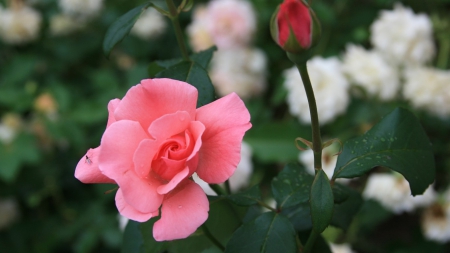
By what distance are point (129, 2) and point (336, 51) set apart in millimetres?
673

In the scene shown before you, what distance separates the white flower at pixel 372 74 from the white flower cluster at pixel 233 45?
293 millimetres

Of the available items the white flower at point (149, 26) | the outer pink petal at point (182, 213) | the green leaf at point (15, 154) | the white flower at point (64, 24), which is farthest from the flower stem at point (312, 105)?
the white flower at point (64, 24)

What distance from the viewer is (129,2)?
5.13ft

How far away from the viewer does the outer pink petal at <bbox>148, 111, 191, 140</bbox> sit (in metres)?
0.36

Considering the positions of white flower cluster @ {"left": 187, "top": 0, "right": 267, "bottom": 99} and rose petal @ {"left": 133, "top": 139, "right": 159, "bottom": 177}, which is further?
white flower cluster @ {"left": 187, "top": 0, "right": 267, "bottom": 99}

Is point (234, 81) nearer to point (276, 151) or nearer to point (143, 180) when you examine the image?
point (276, 151)

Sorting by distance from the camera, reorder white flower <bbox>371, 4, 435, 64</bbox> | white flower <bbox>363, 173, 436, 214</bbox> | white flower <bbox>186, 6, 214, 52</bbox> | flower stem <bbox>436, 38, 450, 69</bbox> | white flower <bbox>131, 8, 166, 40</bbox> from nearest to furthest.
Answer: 1. white flower <bbox>363, 173, 436, 214</bbox>
2. white flower <bbox>371, 4, 435, 64</bbox>
3. flower stem <bbox>436, 38, 450, 69</bbox>
4. white flower <bbox>186, 6, 214, 52</bbox>
5. white flower <bbox>131, 8, 166, 40</bbox>

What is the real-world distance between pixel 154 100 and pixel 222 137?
59 millimetres

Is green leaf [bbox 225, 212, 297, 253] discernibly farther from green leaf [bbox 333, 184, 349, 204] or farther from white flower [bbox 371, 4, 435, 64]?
white flower [bbox 371, 4, 435, 64]

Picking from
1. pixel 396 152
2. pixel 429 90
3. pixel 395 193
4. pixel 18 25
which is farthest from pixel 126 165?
pixel 18 25

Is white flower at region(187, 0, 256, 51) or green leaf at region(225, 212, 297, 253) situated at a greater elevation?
green leaf at region(225, 212, 297, 253)

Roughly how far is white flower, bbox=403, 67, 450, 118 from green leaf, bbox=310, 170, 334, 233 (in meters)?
0.72

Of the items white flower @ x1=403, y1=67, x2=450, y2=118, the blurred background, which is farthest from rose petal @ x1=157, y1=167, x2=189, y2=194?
white flower @ x1=403, y1=67, x2=450, y2=118

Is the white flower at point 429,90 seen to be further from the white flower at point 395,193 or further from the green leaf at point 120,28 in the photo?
the green leaf at point 120,28
